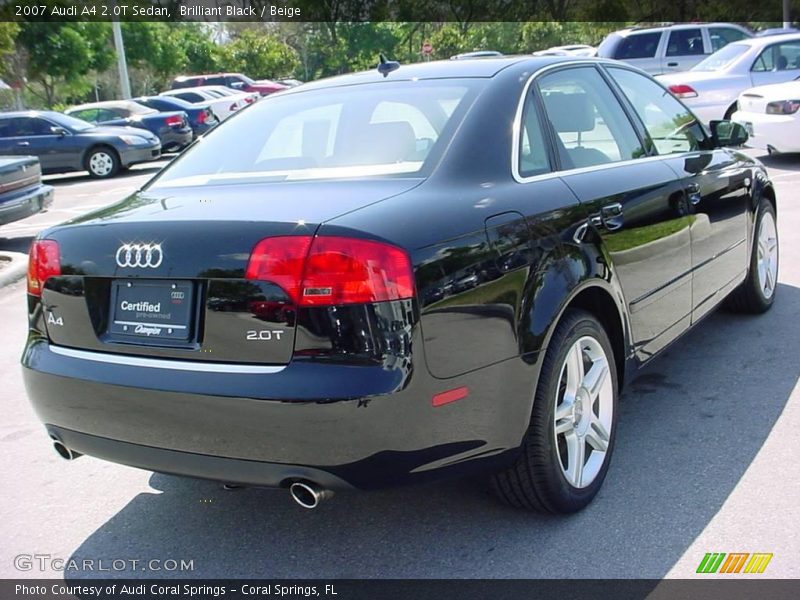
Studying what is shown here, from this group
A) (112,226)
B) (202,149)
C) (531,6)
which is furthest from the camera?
(531,6)

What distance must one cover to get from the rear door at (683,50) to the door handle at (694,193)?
536 inches

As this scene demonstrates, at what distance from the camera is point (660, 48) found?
55.2ft

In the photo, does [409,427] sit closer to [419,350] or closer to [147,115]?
[419,350]

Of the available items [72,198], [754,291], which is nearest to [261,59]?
[72,198]

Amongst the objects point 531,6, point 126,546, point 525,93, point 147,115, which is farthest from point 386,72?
point 531,6

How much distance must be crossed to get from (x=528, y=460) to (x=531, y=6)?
166 feet

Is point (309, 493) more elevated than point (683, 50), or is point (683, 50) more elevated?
point (683, 50)

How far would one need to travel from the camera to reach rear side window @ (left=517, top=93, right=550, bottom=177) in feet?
10.7

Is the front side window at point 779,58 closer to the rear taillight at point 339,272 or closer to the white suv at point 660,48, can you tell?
the white suv at point 660,48

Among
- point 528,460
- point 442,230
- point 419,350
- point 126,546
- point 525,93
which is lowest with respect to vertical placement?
point 126,546

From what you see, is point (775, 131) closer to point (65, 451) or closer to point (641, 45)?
point (641, 45)

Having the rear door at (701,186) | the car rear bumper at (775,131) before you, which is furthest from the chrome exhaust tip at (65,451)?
the car rear bumper at (775,131)

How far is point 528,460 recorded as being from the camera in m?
3.01

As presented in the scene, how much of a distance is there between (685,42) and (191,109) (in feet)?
40.0
